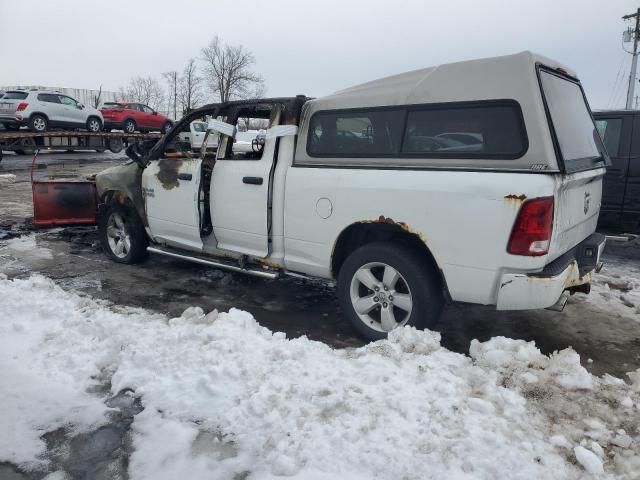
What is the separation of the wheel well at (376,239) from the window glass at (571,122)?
3.65 ft

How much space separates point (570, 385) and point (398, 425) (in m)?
1.22

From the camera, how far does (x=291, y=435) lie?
2.61m

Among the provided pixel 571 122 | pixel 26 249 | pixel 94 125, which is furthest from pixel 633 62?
pixel 26 249

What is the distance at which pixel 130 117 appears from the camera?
76.2 ft

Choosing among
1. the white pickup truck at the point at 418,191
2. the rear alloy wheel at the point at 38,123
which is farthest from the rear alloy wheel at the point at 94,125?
the white pickup truck at the point at 418,191

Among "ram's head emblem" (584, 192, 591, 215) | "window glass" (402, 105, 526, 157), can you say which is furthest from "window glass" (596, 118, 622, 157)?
"window glass" (402, 105, 526, 157)

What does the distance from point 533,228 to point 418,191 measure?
798 mm

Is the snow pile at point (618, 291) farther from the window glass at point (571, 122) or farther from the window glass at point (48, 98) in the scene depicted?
the window glass at point (48, 98)

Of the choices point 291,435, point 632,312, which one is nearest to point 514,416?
point 291,435

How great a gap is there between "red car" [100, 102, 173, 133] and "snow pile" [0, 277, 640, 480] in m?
20.9

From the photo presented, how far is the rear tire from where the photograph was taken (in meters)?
23.1

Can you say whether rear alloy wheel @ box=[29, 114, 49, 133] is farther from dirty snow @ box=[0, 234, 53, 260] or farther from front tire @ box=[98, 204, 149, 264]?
front tire @ box=[98, 204, 149, 264]

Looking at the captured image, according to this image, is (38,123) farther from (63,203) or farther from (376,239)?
(376,239)

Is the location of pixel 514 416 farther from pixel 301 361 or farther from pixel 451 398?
pixel 301 361
